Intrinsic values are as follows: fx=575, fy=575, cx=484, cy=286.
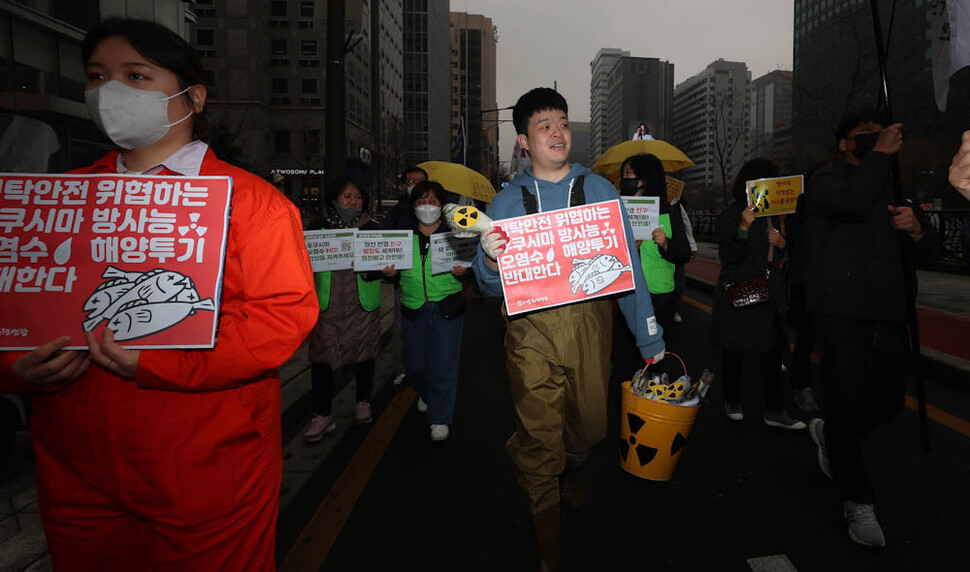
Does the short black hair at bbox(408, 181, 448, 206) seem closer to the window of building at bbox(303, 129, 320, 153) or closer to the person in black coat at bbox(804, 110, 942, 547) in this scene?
the person in black coat at bbox(804, 110, 942, 547)

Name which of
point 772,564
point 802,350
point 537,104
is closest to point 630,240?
point 537,104

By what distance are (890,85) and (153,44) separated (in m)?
21.6

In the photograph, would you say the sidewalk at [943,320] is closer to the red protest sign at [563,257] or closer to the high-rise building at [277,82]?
the red protest sign at [563,257]

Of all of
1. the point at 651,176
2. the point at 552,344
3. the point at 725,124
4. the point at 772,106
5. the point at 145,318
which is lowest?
the point at 552,344

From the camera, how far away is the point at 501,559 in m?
2.81

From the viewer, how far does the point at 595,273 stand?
8.57ft

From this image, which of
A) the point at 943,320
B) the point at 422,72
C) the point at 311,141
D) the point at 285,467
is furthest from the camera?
the point at 422,72

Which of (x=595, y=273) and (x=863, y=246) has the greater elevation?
(x=863, y=246)

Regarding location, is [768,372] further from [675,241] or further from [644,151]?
[644,151]

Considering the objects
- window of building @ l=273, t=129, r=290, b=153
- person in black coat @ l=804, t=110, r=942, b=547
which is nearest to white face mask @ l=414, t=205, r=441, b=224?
person in black coat @ l=804, t=110, r=942, b=547

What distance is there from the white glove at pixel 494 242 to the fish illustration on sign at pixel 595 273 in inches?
13.3

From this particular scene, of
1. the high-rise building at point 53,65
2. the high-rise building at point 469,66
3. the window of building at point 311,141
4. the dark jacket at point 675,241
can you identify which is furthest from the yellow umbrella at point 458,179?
the high-rise building at point 469,66

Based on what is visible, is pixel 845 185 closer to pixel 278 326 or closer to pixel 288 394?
pixel 278 326

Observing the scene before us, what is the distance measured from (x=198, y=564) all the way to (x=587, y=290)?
1.78m
